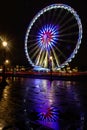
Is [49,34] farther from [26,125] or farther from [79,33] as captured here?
[26,125]

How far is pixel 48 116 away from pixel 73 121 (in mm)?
1392

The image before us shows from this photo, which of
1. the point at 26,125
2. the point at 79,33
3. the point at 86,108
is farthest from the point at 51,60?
the point at 26,125

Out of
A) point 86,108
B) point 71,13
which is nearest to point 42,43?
point 71,13

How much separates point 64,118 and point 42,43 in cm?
4276

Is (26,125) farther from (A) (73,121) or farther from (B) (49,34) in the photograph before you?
(B) (49,34)

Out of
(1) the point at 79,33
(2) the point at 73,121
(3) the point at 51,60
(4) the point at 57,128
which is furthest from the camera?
(3) the point at 51,60

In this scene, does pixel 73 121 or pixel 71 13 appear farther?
pixel 71 13

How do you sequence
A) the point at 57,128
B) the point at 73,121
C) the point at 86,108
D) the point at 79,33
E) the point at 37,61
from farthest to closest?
the point at 37,61 → the point at 79,33 → the point at 86,108 → the point at 73,121 → the point at 57,128

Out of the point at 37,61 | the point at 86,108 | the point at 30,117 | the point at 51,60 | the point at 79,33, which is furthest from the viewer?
the point at 37,61

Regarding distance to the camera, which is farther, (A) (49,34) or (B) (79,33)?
(A) (49,34)

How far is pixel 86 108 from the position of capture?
12.7 meters

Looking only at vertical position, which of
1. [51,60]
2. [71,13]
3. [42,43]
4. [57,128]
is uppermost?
[71,13]

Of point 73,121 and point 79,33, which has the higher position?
point 79,33

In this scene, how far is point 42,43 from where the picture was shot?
173 feet
